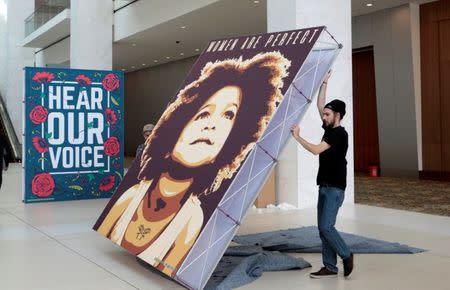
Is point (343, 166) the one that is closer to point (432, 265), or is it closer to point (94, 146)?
point (432, 265)

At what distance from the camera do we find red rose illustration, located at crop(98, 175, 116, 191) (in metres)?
11.8

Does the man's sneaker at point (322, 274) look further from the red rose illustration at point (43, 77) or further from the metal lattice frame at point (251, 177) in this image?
the red rose illustration at point (43, 77)

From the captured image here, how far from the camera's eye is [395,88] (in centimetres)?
1667

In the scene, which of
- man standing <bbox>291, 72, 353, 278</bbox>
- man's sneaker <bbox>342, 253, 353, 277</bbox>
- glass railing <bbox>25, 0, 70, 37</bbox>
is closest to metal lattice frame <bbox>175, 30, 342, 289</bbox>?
man standing <bbox>291, 72, 353, 278</bbox>

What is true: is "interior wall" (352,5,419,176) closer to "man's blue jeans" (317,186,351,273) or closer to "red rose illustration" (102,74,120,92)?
"red rose illustration" (102,74,120,92)

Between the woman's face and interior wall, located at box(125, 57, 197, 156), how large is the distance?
21.7 m

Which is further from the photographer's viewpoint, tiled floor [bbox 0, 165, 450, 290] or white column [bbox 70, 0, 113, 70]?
white column [bbox 70, 0, 113, 70]

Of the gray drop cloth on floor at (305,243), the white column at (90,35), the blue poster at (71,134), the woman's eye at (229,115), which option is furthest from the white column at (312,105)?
the white column at (90,35)

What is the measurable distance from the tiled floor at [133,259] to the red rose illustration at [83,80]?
2.94 m

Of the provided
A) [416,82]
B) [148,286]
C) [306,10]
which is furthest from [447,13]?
[148,286]

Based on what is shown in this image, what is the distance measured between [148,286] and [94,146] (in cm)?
729

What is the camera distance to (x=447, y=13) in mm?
15859

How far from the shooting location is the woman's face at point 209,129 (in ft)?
17.5

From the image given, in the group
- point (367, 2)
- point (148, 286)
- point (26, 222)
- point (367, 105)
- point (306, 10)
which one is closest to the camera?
point (148, 286)
